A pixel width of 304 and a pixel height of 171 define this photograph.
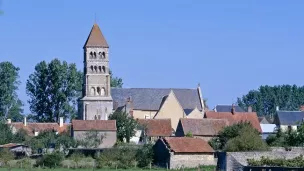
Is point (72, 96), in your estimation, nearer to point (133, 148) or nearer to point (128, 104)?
point (128, 104)

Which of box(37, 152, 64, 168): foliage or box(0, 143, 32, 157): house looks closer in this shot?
box(37, 152, 64, 168): foliage

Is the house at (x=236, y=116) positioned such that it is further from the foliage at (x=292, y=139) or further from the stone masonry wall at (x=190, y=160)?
the stone masonry wall at (x=190, y=160)

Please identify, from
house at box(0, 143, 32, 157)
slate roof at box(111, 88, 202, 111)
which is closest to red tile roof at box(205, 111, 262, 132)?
slate roof at box(111, 88, 202, 111)

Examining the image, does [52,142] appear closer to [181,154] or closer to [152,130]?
[152,130]

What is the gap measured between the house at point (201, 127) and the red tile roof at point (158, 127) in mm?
8394

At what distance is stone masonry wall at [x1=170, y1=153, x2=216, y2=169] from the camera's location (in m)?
69.0

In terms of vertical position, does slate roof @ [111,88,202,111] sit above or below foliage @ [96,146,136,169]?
above

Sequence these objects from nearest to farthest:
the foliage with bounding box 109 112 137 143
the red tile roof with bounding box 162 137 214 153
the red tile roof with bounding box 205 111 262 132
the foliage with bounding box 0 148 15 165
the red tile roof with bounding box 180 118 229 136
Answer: the red tile roof with bounding box 162 137 214 153 < the foliage with bounding box 0 148 15 165 < the red tile roof with bounding box 180 118 229 136 < the foliage with bounding box 109 112 137 143 < the red tile roof with bounding box 205 111 262 132

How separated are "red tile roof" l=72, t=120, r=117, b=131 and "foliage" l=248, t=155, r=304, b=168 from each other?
36.8 m

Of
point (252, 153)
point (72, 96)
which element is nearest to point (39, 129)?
point (72, 96)

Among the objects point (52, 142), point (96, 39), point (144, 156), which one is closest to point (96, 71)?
point (96, 39)

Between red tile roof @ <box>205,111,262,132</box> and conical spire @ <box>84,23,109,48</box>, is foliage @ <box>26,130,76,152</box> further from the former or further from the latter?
conical spire @ <box>84,23,109,48</box>

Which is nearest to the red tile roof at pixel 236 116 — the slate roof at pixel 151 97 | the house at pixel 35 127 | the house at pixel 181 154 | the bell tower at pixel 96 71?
the slate roof at pixel 151 97

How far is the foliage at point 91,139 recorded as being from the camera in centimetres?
8975
